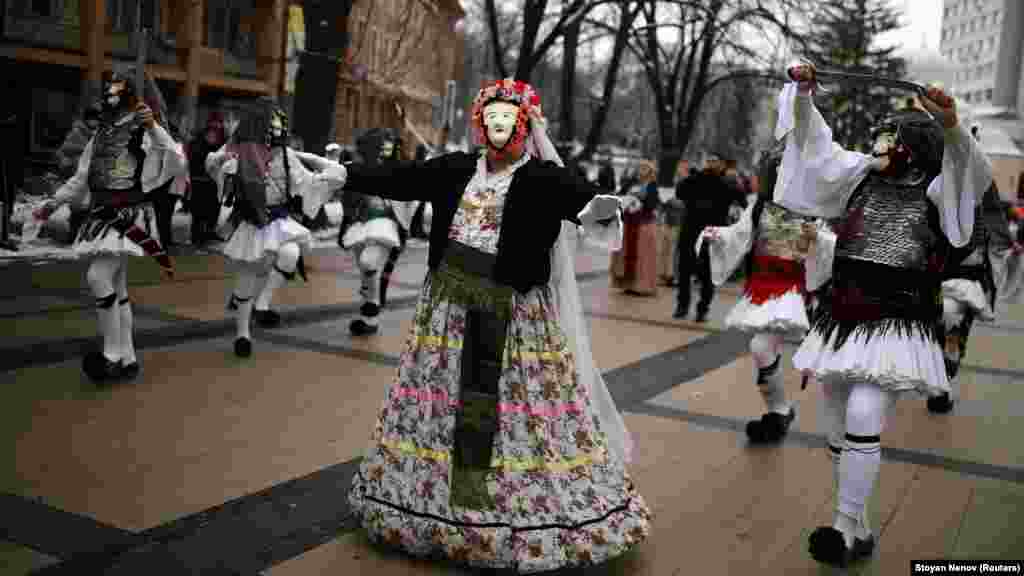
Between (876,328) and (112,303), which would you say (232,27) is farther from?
(876,328)

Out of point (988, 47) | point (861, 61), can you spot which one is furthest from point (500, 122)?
point (988, 47)

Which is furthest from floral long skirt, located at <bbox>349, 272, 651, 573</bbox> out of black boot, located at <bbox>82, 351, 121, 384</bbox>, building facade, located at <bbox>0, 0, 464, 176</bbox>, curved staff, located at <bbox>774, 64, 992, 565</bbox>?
building facade, located at <bbox>0, 0, 464, 176</bbox>

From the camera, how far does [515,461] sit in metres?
4.52

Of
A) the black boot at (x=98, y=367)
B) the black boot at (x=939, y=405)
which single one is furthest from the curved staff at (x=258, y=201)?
the black boot at (x=939, y=405)

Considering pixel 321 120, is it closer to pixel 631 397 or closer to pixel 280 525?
pixel 631 397

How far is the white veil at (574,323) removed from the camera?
15.9 feet

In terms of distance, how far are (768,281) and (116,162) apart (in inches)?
178

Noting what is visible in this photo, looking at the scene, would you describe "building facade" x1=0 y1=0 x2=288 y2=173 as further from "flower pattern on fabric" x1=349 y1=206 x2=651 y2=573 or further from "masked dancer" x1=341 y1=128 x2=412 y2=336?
"flower pattern on fabric" x1=349 y1=206 x2=651 y2=573

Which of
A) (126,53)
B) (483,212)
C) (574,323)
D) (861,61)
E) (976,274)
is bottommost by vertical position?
(574,323)

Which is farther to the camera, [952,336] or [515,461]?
[952,336]

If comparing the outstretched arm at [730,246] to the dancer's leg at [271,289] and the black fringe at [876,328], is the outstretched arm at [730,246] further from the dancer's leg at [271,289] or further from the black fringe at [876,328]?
the dancer's leg at [271,289]

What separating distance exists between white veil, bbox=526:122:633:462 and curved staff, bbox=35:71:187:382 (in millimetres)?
3445

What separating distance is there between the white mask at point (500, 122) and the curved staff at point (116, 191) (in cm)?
333

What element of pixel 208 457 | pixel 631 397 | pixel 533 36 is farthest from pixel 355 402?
pixel 533 36
